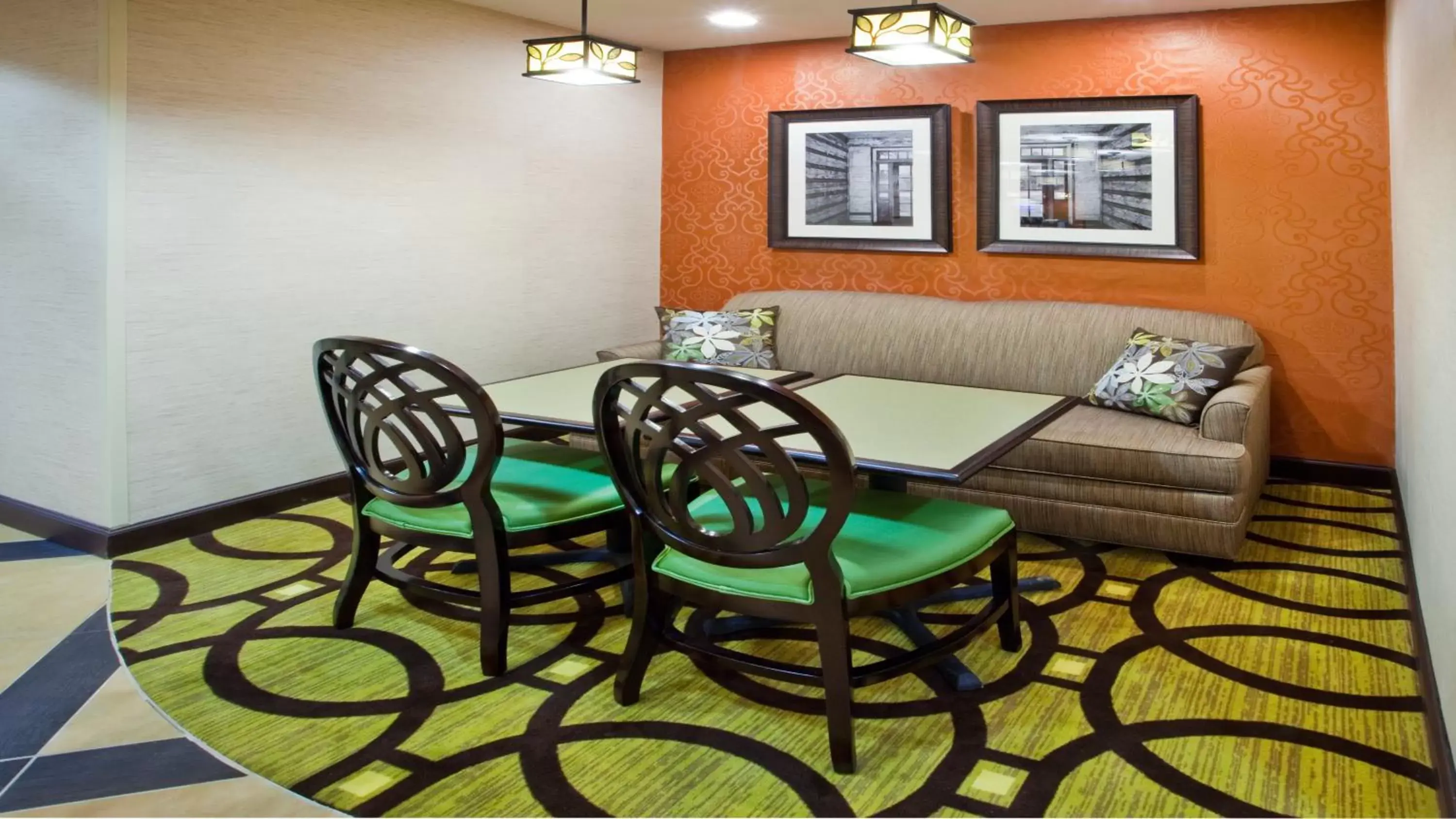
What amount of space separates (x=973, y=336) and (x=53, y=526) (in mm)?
3725

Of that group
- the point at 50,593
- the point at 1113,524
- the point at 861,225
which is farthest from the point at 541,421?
the point at 861,225

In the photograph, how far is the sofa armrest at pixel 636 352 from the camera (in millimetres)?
4562

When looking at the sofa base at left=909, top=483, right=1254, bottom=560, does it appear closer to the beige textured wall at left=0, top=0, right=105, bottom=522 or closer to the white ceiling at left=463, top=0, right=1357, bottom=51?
the white ceiling at left=463, top=0, right=1357, bottom=51

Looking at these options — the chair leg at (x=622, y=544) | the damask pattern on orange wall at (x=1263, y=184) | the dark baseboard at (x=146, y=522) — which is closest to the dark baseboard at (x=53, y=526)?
the dark baseboard at (x=146, y=522)

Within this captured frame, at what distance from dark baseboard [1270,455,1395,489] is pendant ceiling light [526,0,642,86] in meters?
3.27

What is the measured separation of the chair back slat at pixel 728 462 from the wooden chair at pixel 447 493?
0.38 metres

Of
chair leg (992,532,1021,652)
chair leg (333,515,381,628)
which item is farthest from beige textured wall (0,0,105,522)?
chair leg (992,532,1021,652)

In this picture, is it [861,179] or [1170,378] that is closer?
[1170,378]

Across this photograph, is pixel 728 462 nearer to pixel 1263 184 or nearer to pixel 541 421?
pixel 541 421

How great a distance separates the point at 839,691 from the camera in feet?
7.26

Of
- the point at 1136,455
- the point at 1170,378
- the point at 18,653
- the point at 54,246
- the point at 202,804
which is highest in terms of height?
the point at 54,246

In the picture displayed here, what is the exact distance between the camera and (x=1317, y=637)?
2.92 meters

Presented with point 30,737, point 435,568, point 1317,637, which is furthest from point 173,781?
point 1317,637

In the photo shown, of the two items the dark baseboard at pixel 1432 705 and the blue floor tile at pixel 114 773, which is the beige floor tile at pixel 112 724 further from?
the dark baseboard at pixel 1432 705
